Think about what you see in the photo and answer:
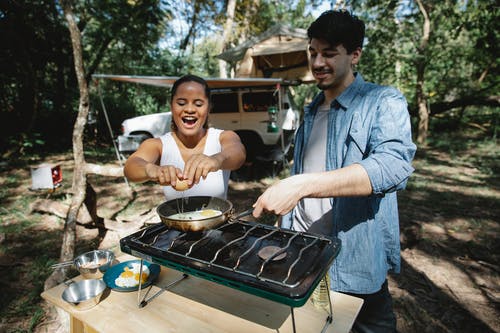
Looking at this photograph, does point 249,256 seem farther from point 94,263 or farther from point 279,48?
point 279,48

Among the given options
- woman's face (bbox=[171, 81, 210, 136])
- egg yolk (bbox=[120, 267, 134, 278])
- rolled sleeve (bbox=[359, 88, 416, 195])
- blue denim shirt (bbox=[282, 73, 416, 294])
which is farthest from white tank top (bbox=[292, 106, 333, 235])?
egg yolk (bbox=[120, 267, 134, 278])

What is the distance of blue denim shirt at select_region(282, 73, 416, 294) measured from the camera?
1552 millimetres

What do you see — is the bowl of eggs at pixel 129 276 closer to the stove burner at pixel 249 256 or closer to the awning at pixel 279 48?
the stove burner at pixel 249 256

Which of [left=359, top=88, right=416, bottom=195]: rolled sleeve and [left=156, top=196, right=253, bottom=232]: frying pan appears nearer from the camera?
[left=359, top=88, right=416, bottom=195]: rolled sleeve

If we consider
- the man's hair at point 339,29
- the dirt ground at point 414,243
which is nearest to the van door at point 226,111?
the dirt ground at point 414,243

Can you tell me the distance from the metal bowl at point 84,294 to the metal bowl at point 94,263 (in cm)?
21

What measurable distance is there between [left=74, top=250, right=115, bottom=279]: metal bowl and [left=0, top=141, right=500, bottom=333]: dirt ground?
3.94 feet

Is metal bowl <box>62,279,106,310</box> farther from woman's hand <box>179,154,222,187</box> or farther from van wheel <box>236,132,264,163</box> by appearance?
van wheel <box>236,132,264,163</box>

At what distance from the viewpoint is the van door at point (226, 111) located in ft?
26.5

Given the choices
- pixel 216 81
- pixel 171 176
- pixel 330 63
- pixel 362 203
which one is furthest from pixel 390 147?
pixel 216 81

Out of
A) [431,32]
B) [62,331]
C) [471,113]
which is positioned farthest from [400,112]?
[471,113]

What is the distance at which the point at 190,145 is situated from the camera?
7.38 feet

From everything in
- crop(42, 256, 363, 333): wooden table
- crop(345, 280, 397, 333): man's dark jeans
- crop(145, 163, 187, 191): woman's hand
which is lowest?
crop(345, 280, 397, 333): man's dark jeans

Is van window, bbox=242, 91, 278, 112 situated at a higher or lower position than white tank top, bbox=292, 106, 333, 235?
higher
